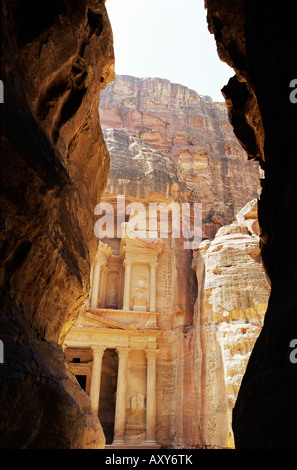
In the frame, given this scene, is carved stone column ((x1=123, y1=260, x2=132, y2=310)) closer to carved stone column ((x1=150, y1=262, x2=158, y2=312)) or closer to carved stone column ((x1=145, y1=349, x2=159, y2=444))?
carved stone column ((x1=150, y1=262, x2=158, y2=312))

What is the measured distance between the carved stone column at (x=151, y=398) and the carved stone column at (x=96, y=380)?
264cm

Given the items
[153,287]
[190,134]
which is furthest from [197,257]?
[190,134]

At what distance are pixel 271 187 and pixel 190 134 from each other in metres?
33.0

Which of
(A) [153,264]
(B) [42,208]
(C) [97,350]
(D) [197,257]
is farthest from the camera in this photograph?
(A) [153,264]

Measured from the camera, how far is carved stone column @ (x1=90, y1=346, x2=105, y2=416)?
20081mm

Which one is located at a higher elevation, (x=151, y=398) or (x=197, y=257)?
(x=197, y=257)

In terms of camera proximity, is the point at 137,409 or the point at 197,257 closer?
the point at 137,409

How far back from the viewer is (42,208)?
5.02 metres

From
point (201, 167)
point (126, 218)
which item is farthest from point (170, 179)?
point (201, 167)

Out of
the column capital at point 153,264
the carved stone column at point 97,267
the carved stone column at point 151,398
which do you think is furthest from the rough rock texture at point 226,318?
the carved stone column at point 97,267

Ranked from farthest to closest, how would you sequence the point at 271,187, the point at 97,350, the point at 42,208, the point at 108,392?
the point at 108,392 < the point at 97,350 < the point at 271,187 < the point at 42,208

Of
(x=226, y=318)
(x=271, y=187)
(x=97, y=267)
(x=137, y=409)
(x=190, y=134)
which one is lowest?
(x=137, y=409)

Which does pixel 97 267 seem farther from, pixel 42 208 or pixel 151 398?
pixel 42 208

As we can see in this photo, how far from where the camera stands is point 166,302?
2431cm
